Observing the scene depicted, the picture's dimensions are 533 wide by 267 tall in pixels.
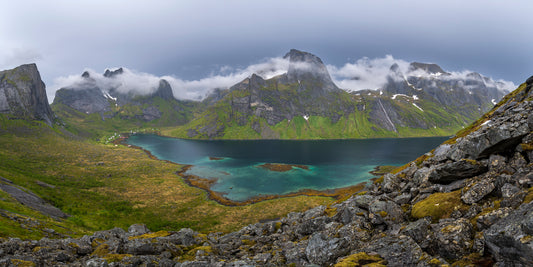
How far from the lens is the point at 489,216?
11.3 meters

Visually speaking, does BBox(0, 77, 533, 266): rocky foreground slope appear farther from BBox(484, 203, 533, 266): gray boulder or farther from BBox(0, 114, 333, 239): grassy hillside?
BBox(0, 114, 333, 239): grassy hillside

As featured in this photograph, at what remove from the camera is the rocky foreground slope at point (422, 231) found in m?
10.4

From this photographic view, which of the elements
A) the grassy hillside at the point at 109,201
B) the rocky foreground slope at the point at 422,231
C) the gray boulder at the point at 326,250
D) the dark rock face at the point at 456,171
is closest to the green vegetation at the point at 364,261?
the rocky foreground slope at the point at 422,231

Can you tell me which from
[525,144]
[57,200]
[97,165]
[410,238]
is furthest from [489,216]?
[97,165]

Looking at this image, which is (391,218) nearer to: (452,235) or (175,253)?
(452,235)

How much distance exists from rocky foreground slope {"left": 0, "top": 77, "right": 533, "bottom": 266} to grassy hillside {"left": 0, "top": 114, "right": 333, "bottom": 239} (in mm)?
16142

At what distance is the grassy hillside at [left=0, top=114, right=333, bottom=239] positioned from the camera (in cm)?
3447

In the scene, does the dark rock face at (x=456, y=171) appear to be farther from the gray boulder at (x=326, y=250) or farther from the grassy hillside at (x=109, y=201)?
the grassy hillside at (x=109, y=201)

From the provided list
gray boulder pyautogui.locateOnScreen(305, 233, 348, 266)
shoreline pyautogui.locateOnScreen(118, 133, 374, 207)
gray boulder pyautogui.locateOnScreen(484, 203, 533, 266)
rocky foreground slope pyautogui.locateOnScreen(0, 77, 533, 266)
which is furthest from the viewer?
shoreline pyautogui.locateOnScreen(118, 133, 374, 207)

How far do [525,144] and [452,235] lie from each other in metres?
10.9

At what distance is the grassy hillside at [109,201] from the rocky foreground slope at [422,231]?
1614 centimetres

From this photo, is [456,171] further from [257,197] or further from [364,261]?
[257,197]

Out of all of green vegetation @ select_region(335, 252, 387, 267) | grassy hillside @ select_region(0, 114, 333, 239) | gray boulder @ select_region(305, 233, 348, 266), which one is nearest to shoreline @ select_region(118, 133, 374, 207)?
grassy hillside @ select_region(0, 114, 333, 239)

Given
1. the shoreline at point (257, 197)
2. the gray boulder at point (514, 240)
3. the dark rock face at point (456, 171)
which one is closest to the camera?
the gray boulder at point (514, 240)
